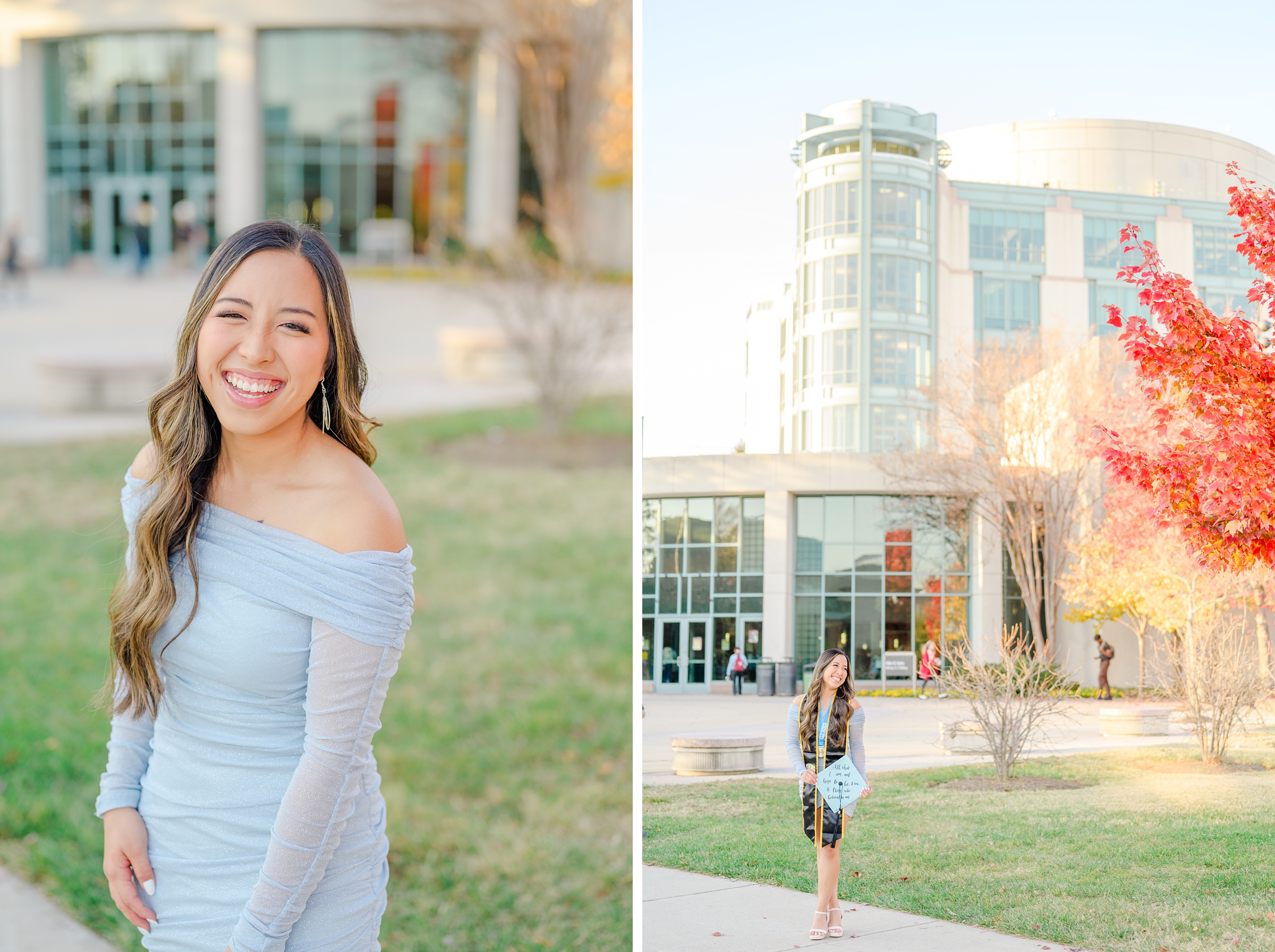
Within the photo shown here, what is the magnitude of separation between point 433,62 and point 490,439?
1385cm

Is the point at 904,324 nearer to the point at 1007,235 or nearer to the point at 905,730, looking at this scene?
the point at 1007,235

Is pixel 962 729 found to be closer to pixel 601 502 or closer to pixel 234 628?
pixel 234 628

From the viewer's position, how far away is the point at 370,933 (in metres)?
2.09

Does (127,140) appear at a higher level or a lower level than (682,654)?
higher

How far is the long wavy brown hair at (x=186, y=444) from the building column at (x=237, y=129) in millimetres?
22190

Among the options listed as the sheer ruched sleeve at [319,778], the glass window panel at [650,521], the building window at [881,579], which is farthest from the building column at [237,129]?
the sheer ruched sleeve at [319,778]

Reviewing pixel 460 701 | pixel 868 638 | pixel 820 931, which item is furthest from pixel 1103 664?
pixel 460 701

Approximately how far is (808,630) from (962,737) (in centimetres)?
73

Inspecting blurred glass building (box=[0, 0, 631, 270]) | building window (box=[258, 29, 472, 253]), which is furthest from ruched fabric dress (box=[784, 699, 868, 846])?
building window (box=[258, 29, 472, 253])

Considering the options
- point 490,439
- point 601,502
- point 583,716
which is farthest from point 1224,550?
point 490,439

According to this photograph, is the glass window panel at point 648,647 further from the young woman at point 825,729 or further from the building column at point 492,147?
the building column at point 492,147

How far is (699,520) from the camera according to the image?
17.4ft

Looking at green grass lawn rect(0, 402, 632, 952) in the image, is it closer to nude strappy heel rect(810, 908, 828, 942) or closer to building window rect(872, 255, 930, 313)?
nude strappy heel rect(810, 908, 828, 942)

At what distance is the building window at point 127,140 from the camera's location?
23.2 meters
